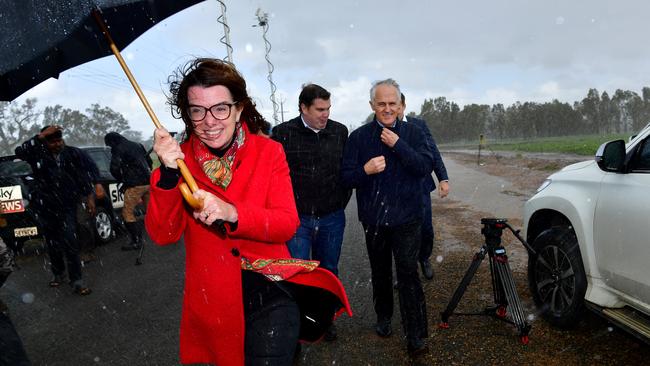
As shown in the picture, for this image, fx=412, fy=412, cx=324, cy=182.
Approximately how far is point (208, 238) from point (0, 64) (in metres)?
1.07

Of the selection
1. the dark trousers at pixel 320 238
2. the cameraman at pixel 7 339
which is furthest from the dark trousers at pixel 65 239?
the cameraman at pixel 7 339

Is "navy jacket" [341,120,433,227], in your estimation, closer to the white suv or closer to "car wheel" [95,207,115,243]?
the white suv

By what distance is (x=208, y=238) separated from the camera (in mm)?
1773

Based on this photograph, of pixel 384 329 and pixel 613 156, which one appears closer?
pixel 613 156

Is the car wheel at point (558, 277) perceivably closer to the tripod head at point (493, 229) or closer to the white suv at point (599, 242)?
the white suv at point (599, 242)

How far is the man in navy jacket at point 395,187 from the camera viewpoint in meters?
3.33

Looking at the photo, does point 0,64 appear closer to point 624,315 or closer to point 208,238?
point 208,238

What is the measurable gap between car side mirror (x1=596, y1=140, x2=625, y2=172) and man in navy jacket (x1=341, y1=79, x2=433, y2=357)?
1242 millimetres

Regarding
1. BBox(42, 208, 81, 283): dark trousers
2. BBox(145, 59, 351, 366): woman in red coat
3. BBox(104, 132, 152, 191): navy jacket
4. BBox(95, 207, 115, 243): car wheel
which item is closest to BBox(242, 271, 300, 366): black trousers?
BBox(145, 59, 351, 366): woman in red coat

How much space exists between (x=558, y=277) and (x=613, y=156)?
122cm

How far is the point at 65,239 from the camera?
5547 millimetres

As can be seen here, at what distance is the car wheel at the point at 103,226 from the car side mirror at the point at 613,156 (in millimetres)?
8048

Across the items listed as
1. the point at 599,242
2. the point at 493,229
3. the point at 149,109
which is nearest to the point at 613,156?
the point at 599,242

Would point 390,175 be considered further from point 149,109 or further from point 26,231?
point 26,231
